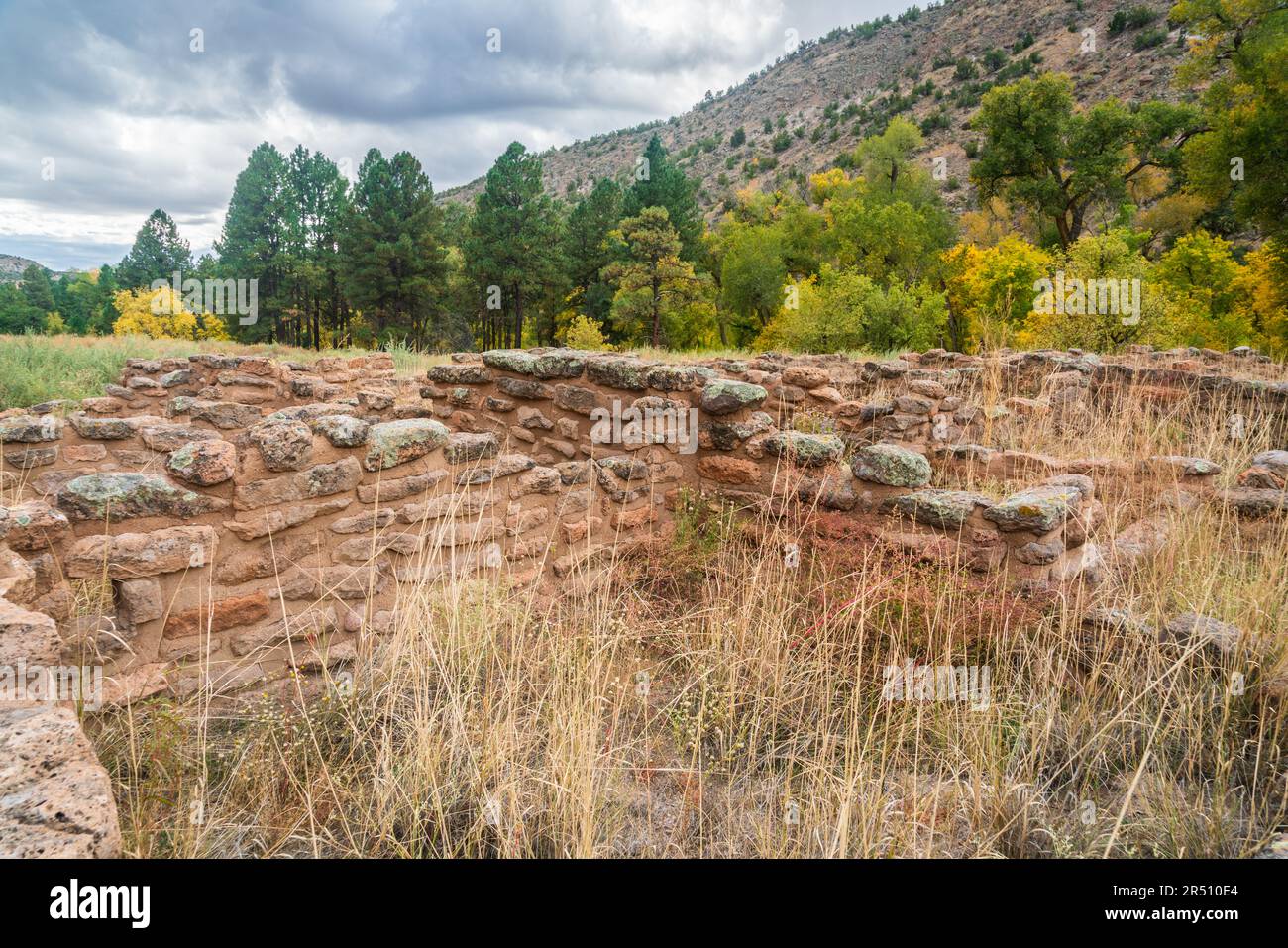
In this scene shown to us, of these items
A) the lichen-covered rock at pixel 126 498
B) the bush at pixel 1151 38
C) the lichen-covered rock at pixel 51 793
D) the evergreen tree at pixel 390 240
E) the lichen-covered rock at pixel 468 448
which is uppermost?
the bush at pixel 1151 38

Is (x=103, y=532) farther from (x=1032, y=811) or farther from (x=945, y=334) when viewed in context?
(x=945, y=334)

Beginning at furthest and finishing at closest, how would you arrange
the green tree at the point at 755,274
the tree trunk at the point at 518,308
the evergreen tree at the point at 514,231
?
the tree trunk at the point at 518,308, the evergreen tree at the point at 514,231, the green tree at the point at 755,274

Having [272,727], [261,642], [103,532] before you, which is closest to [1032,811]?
[272,727]

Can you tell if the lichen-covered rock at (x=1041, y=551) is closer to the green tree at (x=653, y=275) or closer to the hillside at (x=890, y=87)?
the green tree at (x=653, y=275)

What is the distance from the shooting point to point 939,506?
Result: 11.8 feet

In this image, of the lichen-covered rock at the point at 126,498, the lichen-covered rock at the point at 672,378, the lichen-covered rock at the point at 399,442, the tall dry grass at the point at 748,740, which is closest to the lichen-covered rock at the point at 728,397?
the lichen-covered rock at the point at 672,378

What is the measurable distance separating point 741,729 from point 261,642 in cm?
218

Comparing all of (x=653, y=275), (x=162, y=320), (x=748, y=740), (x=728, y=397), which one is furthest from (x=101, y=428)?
(x=162, y=320)

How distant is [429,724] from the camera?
83.0 inches

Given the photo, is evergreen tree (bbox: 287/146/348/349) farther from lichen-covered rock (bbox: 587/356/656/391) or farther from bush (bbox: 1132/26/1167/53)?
bush (bbox: 1132/26/1167/53)

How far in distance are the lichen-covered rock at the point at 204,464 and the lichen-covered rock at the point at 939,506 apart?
136 inches

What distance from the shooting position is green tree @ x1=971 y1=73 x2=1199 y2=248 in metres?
23.6

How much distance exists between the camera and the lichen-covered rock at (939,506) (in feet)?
11.6

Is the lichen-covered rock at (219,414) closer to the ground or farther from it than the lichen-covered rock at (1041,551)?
farther from it
